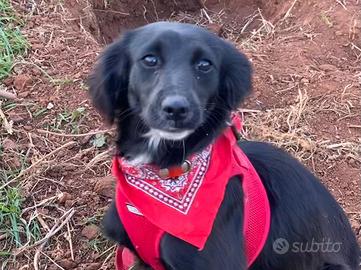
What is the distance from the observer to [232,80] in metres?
2.76

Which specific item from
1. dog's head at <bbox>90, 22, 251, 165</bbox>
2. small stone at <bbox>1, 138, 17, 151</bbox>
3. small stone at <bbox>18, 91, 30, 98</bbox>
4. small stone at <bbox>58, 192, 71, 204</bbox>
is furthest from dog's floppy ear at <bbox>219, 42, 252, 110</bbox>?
small stone at <bbox>18, 91, 30, 98</bbox>

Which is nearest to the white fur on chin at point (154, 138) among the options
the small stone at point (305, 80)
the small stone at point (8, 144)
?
the small stone at point (8, 144)

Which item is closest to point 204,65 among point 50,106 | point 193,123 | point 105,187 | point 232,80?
point 232,80

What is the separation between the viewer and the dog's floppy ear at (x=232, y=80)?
2.75 metres

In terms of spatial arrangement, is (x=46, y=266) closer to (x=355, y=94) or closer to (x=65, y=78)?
(x=65, y=78)

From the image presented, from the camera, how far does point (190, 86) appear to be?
8.41 feet

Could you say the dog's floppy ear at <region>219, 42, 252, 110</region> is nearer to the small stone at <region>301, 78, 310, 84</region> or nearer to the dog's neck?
the dog's neck

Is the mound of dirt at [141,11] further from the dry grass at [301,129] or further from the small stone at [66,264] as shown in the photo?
the small stone at [66,264]

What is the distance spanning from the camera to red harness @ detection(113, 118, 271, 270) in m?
2.64

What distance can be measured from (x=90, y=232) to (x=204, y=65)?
124 centimetres

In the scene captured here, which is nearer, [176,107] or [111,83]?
[176,107]

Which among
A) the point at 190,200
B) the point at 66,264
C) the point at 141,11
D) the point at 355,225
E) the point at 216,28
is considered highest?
the point at 190,200

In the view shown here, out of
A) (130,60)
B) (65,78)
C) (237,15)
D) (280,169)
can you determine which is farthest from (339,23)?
(130,60)

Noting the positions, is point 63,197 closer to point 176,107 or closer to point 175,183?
point 175,183
